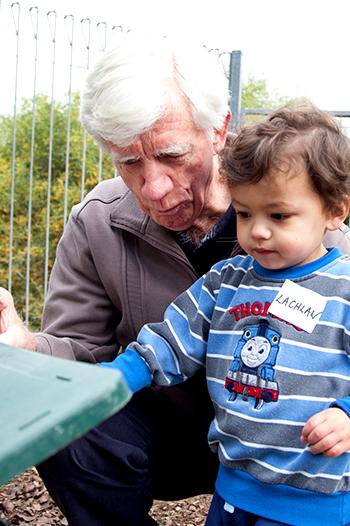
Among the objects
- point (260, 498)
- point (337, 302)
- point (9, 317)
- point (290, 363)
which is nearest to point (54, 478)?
point (9, 317)

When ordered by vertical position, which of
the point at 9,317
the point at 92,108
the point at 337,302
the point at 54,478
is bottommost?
the point at 54,478

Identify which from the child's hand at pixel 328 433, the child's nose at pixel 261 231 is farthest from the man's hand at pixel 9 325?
the child's hand at pixel 328 433

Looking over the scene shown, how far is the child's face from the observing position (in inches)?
70.6

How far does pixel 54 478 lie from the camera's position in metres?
2.21

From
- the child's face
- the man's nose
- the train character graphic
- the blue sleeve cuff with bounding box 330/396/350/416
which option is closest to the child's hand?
the blue sleeve cuff with bounding box 330/396/350/416

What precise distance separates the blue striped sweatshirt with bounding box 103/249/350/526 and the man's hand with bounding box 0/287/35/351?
307 millimetres

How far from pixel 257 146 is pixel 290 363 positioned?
0.53m

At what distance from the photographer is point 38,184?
7.30 m

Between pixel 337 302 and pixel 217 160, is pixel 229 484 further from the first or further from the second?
pixel 217 160

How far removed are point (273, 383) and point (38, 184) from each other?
5.77m

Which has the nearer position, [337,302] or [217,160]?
[337,302]

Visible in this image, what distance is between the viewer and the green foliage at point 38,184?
7160 millimetres

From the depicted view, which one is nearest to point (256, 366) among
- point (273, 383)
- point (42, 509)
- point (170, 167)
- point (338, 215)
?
point (273, 383)

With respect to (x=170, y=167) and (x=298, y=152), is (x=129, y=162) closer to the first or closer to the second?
(x=170, y=167)
